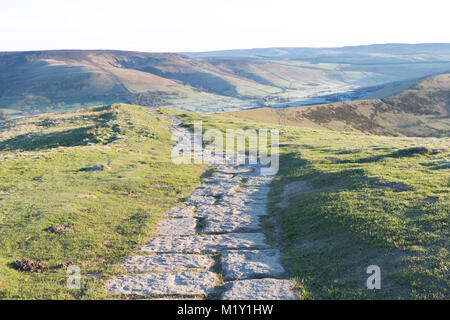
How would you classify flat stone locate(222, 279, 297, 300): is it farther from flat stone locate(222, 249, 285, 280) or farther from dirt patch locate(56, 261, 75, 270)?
dirt patch locate(56, 261, 75, 270)

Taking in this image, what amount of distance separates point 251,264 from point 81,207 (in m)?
10.7

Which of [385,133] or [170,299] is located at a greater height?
[170,299]

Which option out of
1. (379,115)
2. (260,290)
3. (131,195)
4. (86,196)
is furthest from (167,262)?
(379,115)

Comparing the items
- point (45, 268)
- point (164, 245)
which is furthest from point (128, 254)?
point (45, 268)

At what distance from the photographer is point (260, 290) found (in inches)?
468

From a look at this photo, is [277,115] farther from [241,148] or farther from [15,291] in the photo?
[15,291]

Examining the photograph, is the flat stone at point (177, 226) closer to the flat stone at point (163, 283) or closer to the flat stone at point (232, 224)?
the flat stone at point (232, 224)

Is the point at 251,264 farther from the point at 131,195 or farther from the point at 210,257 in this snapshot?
the point at 131,195

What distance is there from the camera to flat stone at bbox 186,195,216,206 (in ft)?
75.8

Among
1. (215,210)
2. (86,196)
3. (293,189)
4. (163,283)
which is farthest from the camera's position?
(293,189)

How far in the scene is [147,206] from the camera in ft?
71.9

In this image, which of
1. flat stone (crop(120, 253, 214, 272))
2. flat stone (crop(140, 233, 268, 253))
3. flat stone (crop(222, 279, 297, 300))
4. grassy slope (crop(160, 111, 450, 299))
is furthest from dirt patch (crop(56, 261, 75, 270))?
grassy slope (crop(160, 111, 450, 299))

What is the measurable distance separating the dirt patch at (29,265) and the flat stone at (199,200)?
10478 mm
